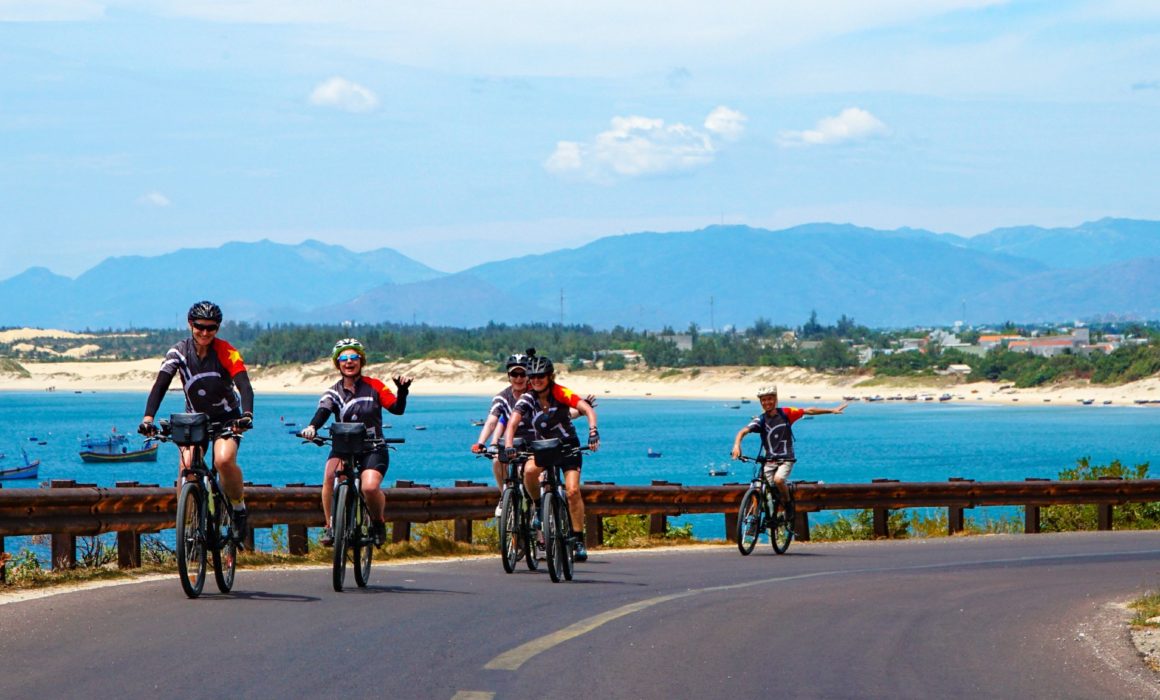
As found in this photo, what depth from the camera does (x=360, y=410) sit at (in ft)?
42.3

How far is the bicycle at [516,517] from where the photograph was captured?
14180mm

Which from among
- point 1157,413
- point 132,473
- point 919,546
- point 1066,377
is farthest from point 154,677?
point 1066,377

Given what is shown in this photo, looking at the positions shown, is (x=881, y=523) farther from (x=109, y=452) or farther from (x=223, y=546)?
(x=109, y=452)

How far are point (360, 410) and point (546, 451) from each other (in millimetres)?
1875

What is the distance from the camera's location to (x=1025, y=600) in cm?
1348

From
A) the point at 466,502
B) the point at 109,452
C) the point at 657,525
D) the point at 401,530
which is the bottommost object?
the point at 109,452

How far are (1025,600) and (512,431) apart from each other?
452cm

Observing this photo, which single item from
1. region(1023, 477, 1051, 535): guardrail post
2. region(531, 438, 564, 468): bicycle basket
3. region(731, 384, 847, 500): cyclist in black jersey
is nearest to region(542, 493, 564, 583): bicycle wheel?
region(531, 438, 564, 468): bicycle basket

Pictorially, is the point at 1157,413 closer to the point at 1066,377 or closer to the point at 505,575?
the point at 1066,377

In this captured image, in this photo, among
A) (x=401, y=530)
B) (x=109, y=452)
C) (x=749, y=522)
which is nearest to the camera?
(x=401, y=530)

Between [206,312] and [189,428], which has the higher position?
[206,312]

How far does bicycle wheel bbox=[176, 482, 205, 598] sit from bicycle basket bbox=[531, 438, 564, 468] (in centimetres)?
333

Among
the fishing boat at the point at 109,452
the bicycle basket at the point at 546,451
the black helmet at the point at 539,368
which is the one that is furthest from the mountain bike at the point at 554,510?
the fishing boat at the point at 109,452

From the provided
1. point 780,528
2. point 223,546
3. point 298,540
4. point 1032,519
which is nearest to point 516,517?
point 298,540
